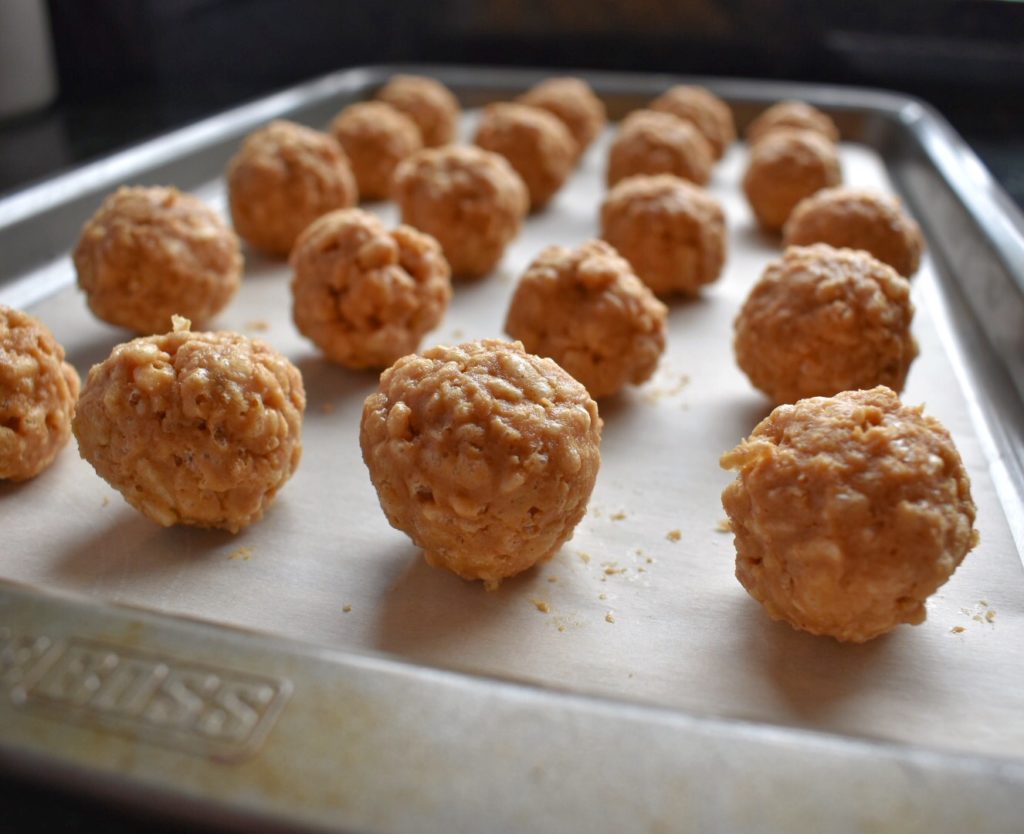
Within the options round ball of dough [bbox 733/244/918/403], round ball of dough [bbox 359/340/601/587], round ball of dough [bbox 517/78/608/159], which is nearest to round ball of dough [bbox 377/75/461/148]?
round ball of dough [bbox 517/78/608/159]

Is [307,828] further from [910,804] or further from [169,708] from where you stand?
[910,804]

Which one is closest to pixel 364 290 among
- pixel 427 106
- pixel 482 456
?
pixel 482 456

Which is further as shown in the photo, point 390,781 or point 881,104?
point 881,104

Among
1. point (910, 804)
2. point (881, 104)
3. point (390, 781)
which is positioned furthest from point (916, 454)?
point (881, 104)

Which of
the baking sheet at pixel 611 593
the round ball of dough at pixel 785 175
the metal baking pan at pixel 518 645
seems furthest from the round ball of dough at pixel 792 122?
the baking sheet at pixel 611 593

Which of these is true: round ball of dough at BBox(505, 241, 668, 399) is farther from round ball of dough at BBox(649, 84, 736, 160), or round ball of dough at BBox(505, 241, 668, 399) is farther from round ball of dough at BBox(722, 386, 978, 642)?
round ball of dough at BBox(649, 84, 736, 160)
